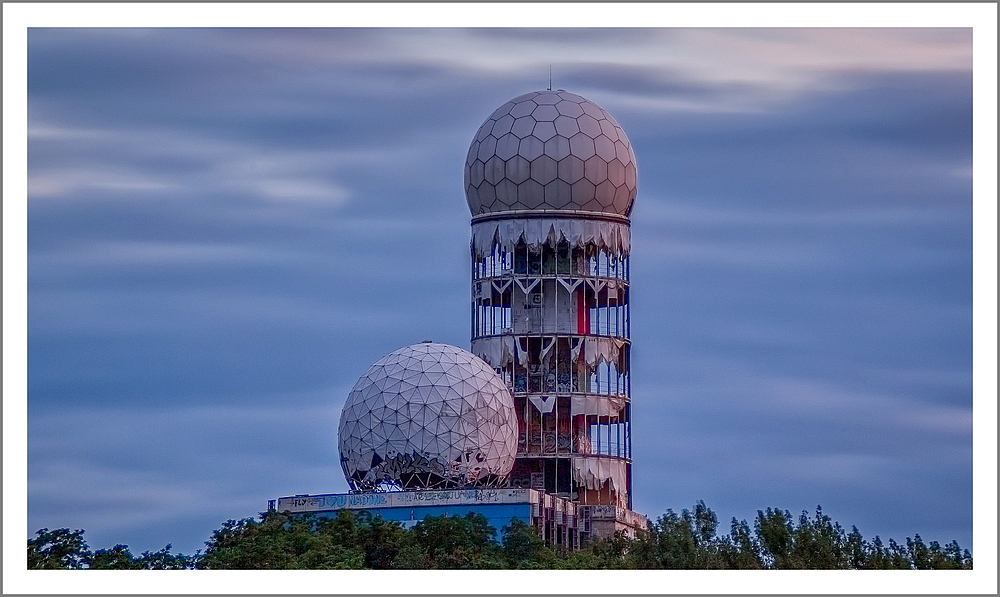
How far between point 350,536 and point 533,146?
2688cm

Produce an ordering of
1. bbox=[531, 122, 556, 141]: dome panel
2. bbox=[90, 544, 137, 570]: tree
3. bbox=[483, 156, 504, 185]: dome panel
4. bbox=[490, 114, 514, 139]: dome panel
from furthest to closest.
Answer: bbox=[490, 114, 514, 139]: dome panel
bbox=[483, 156, 504, 185]: dome panel
bbox=[531, 122, 556, 141]: dome panel
bbox=[90, 544, 137, 570]: tree

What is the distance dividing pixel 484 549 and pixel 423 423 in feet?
36.1

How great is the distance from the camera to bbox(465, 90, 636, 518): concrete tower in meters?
131

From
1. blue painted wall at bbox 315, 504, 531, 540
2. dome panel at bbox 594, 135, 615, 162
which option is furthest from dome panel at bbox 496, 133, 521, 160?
blue painted wall at bbox 315, 504, 531, 540

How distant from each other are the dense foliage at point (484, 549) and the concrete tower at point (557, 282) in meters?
15.0

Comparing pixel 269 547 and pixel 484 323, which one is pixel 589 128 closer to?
pixel 484 323

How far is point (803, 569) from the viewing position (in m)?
106

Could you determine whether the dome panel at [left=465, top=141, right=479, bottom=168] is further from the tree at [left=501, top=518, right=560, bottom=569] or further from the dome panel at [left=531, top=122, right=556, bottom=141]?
the tree at [left=501, top=518, right=560, bottom=569]

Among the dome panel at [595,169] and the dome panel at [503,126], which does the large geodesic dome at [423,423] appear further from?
the dome panel at [503,126]

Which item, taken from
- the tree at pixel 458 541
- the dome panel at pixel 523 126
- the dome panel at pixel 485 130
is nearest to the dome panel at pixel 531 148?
the dome panel at pixel 523 126

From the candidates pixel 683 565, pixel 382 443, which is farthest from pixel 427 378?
pixel 683 565

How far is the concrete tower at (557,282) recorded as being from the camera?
429 feet

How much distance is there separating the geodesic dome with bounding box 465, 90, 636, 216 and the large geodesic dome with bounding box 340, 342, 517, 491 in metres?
11.0

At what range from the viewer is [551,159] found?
429 feet
